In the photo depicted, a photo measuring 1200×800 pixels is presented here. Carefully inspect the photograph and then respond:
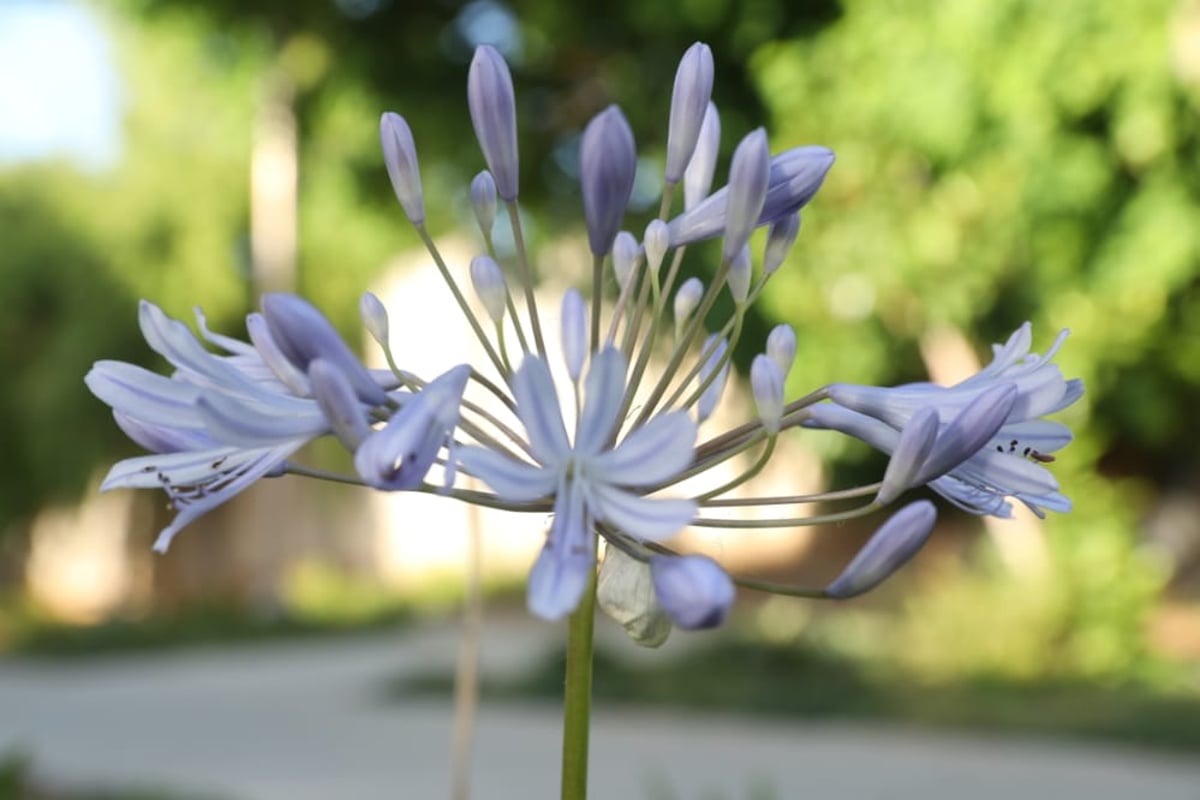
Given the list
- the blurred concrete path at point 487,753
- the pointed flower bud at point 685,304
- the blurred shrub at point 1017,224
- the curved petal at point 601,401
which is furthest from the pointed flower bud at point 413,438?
the blurred shrub at point 1017,224

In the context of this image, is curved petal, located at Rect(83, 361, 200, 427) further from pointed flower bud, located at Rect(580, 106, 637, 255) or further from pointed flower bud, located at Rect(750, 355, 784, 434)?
pointed flower bud, located at Rect(750, 355, 784, 434)

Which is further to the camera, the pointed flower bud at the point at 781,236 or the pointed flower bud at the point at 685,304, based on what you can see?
the pointed flower bud at the point at 685,304

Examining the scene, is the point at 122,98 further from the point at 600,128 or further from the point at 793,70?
the point at 600,128

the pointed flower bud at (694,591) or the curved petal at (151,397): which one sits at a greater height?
the curved petal at (151,397)

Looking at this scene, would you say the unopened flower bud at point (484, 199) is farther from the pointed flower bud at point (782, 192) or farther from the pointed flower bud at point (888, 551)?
the pointed flower bud at point (888, 551)

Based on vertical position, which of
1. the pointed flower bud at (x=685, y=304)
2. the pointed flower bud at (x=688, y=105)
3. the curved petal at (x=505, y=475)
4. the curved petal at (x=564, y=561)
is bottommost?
the curved petal at (x=564, y=561)

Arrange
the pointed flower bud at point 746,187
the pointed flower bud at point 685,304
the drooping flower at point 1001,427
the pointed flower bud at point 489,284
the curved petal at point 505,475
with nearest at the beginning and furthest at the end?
the curved petal at point 505,475, the pointed flower bud at point 746,187, the drooping flower at point 1001,427, the pointed flower bud at point 489,284, the pointed flower bud at point 685,304

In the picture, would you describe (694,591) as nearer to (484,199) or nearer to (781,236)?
(781,236)

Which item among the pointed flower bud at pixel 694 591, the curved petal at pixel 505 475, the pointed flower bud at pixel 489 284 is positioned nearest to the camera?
the pointed flower bud at pixel 694 591
